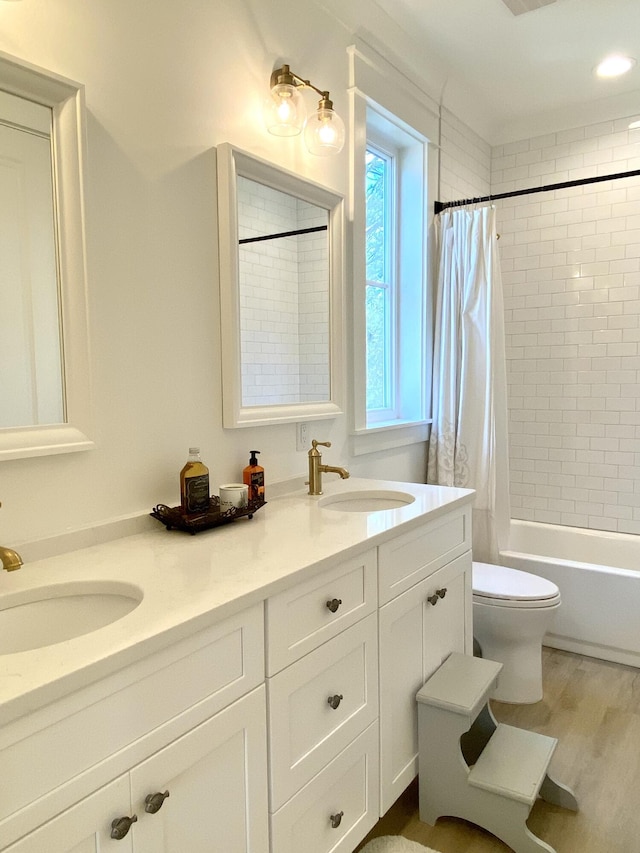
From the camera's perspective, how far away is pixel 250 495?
1.72 m

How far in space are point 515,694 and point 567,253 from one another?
2.31 meters

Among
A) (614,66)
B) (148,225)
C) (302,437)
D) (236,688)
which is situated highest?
(614,66)

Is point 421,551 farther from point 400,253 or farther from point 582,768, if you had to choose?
point 400,253

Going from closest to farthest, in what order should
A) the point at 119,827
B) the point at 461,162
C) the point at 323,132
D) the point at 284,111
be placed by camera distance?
the point at 119,827 < the point at 284,111 < the point at 323,132 < the point at 461,162

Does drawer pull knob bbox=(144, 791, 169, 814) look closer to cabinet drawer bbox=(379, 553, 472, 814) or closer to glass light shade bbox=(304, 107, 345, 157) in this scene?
cabinet drawer bbox=(379, 553, 472, 814)

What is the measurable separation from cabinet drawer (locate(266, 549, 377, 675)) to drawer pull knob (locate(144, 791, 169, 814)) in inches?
11.4

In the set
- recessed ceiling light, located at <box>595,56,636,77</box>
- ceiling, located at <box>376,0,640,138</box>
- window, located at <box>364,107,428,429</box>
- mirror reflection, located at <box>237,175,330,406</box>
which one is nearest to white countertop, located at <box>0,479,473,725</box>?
mirror reflection, located at <box>237,175,330,406</box>

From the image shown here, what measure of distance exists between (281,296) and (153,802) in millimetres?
1454

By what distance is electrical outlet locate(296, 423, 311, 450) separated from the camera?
2.04m

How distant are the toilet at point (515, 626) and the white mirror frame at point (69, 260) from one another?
5.46 ft

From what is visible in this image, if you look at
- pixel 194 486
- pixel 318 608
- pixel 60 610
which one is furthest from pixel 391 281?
pixel 60 610

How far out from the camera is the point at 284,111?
5.91 ft

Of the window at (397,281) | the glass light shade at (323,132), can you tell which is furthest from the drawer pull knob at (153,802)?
the window at (397,281)

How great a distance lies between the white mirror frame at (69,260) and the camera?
1243 mm
